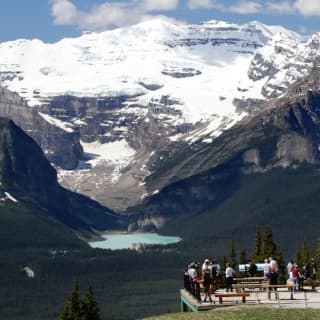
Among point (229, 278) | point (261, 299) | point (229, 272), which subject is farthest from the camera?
point (229, 272)

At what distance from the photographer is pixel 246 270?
282 feet

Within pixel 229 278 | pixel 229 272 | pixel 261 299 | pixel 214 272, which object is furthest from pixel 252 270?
pixel 261 299

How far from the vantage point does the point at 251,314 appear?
2699 inches

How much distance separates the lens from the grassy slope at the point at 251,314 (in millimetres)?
67750

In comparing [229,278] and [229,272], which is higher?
[229,272]

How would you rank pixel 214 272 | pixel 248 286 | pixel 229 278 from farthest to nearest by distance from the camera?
pixel 229 278
pixel 214 272
pixel 248 286

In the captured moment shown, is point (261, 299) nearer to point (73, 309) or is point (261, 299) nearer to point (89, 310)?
point (73, 309)

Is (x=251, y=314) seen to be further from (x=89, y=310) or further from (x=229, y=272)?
(x=89, y=310)

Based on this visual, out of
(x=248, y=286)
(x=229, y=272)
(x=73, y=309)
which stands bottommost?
(x=248, y=286)

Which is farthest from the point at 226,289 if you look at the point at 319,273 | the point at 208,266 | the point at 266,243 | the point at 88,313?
the point at 266,243

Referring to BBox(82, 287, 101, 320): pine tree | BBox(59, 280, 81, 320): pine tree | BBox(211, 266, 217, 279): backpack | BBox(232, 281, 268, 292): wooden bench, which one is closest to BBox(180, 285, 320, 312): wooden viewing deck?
BBox(232, 281, 268, 292): wooden bench

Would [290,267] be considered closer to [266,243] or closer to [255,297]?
[255,297]

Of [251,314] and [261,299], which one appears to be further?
[261,299]

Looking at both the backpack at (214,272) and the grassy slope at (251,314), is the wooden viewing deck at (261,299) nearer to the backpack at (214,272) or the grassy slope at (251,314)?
the backpack at (214,272)
